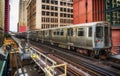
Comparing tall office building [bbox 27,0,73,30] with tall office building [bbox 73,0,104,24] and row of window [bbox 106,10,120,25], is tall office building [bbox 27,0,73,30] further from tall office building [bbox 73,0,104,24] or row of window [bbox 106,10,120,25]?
row of window [bbox 106,10,120,25]

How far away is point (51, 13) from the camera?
82.6 meters

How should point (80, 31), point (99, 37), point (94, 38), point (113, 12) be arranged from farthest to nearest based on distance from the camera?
1. point (113, 12)
2. point (80, 31)
3. point (99, 37)
4. point (94, 38)

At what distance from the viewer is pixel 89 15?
1200 inches

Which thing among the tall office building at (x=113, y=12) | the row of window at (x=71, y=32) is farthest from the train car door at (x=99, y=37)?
the tall office building at (x=113, y=12)

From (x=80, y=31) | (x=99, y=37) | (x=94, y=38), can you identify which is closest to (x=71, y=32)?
(x=80, y=31)

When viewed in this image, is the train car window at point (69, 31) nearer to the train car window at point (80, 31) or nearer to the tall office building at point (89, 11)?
the train car window at point (80, 31)

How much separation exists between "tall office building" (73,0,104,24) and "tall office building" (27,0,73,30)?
43450 mm

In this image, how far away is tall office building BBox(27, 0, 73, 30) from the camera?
257 feet

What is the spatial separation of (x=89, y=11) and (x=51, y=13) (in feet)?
175

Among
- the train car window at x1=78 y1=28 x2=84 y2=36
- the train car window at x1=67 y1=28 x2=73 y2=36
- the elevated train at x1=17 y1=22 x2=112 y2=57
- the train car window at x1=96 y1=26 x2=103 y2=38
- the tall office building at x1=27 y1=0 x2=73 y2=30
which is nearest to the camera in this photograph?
the elevated train at x1=17 y1=22 x2=112 y2=57

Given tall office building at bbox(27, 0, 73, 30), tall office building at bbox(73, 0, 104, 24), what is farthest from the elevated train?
tall office building at bbox(27, 0, 73, 30)

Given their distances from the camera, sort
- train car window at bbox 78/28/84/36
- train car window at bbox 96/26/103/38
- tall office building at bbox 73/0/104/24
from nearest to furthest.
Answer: train car window at bbox 96/26/103/38 → train car window at bbox 78/28/84/36 → tall office building at bbox 73/0/104/24

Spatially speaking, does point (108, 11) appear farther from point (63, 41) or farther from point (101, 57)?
point (101, 57)

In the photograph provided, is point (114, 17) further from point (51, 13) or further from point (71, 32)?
point (51, 13)
